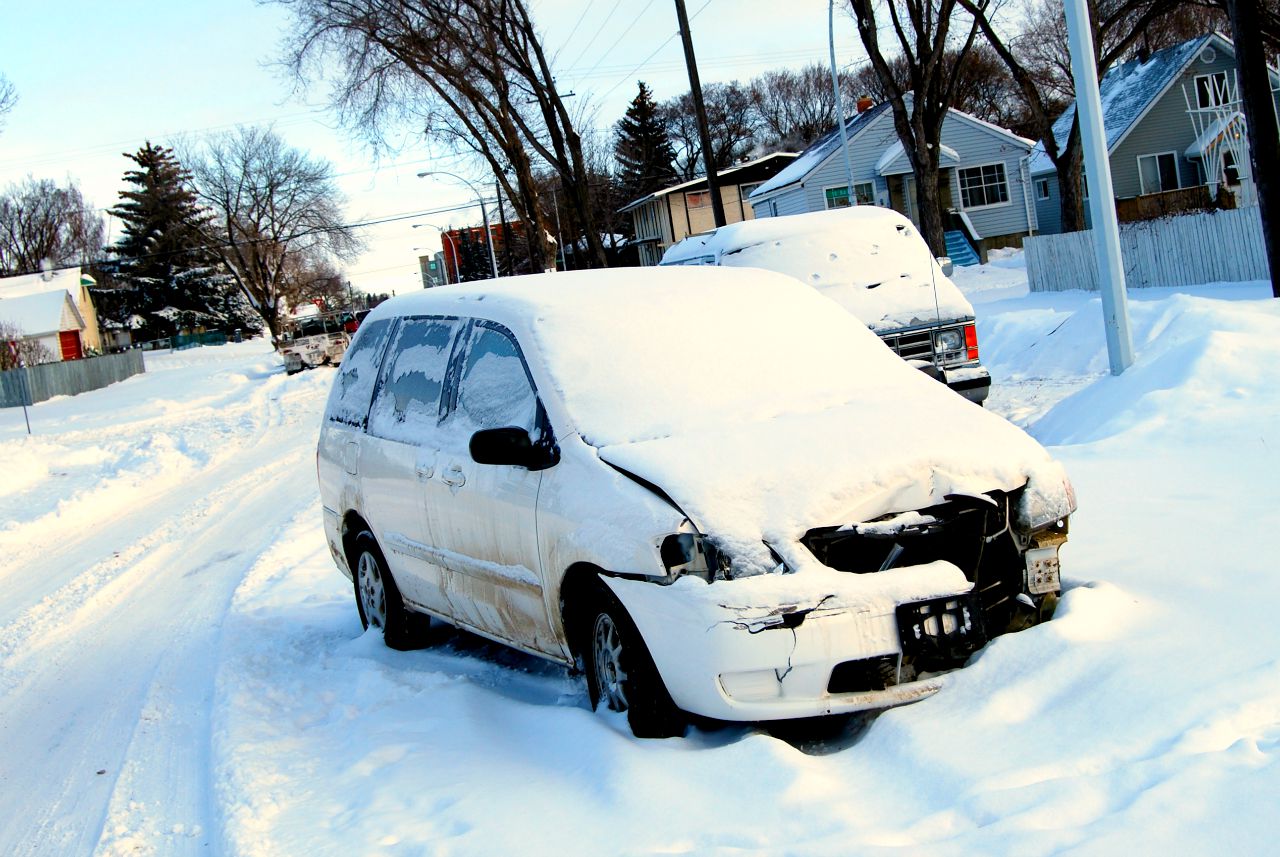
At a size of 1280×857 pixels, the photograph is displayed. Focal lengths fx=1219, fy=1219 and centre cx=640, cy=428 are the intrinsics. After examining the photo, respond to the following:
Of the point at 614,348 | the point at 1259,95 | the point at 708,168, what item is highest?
the point at 708,168

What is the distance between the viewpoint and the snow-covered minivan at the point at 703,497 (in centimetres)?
388

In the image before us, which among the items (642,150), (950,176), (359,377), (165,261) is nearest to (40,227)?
(165,261)

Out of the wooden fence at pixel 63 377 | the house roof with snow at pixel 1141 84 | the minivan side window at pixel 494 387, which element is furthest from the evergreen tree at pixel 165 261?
the minivan side window at pixel 494 387

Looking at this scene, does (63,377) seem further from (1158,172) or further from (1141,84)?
(1141,84)

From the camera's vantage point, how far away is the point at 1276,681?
3615mm

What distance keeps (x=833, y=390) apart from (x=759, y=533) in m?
1.30

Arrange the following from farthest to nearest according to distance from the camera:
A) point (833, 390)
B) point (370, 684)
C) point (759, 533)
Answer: point (370, 684) < point (833, 390) < point (759, 533)

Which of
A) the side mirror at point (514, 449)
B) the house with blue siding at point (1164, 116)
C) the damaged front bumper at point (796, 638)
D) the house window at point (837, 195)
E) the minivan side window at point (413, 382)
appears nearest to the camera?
the damaged front bumper at point (796, 638)

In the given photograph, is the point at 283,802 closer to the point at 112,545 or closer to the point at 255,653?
the point at 255,653

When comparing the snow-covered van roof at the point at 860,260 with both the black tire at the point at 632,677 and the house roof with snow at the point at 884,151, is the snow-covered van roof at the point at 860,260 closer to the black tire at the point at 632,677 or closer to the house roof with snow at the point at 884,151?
the black tire at the point at 632,677

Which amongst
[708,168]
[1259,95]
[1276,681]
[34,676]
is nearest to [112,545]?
[34,676]

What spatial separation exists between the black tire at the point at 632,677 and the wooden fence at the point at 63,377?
3883 cm

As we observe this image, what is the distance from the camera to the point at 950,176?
157 ft

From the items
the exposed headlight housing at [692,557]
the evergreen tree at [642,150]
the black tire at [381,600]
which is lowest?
the black tire at [381,600]
